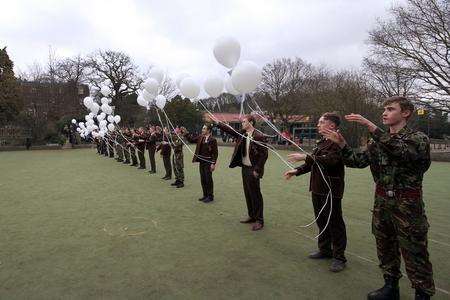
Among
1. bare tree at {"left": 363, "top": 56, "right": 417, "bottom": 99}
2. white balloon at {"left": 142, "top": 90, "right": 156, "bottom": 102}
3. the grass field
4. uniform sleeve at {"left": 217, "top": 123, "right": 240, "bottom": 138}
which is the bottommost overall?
the grass field

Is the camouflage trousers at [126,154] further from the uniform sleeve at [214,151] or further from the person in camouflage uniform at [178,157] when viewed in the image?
the uniform sleeve at [214,151]

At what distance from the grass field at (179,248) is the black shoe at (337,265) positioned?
0.25 feet

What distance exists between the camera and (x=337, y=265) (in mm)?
3918

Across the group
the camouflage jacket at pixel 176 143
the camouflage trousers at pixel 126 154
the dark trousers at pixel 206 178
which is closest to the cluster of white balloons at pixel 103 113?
the camouflage trousers at pixel 126 154

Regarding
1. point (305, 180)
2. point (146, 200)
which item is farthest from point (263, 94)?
point (146, 200)

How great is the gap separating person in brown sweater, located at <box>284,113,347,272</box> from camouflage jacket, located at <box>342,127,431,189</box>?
0.65m

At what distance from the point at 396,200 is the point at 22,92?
37.1 meters

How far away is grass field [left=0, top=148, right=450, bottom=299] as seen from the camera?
3.54 metres

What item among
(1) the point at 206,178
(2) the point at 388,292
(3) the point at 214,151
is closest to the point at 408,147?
(2) the point at 388,292

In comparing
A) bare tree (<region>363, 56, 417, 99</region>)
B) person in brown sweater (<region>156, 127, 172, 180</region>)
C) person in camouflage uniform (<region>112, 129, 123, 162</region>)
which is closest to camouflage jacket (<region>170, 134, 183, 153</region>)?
person in brown sweater (<region>156, 127, 172, 180</region>)

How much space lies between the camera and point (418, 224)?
9.57 ft

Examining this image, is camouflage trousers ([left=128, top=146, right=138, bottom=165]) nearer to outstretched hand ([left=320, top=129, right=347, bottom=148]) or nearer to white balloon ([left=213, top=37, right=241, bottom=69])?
white balloon ([left=213, top=37, right=241, bottom=69])

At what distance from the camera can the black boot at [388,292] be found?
3.18 meters

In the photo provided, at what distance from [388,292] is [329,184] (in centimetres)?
123
